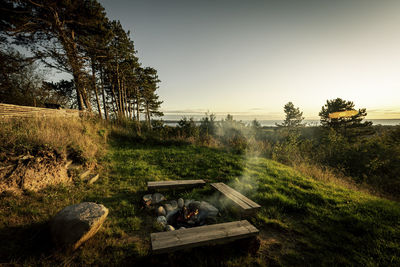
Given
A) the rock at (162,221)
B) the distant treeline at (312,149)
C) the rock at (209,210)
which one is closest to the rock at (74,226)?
the rock at (162,221)

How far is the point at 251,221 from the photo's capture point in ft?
9.83

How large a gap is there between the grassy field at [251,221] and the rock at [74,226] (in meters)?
0.13

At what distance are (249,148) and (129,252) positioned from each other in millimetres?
8552

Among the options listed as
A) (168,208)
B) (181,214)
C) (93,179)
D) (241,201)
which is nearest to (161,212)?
(168,208)

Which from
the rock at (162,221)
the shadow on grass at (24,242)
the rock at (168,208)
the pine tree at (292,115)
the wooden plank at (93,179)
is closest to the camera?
the shadow on grass at (24,242)

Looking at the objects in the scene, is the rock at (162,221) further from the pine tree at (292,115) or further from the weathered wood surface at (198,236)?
the pine tree at (292,115)

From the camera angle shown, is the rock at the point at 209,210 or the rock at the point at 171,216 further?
the rock at the point at 209,210

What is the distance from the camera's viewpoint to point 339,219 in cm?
302

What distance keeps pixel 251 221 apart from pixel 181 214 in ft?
4.86

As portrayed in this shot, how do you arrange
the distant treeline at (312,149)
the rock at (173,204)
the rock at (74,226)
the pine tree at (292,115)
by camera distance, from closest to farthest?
the rock at (74,226), the rock at (173,204), the distant treeline at (312,149), the pine tree at (292,115)

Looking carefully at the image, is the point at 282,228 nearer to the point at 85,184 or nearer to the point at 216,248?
the point at 216,248

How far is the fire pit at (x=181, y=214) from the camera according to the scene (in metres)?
2.82

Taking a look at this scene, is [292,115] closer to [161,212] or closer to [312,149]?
[312,149]

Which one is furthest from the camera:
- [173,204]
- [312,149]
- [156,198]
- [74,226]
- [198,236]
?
[312,149]
